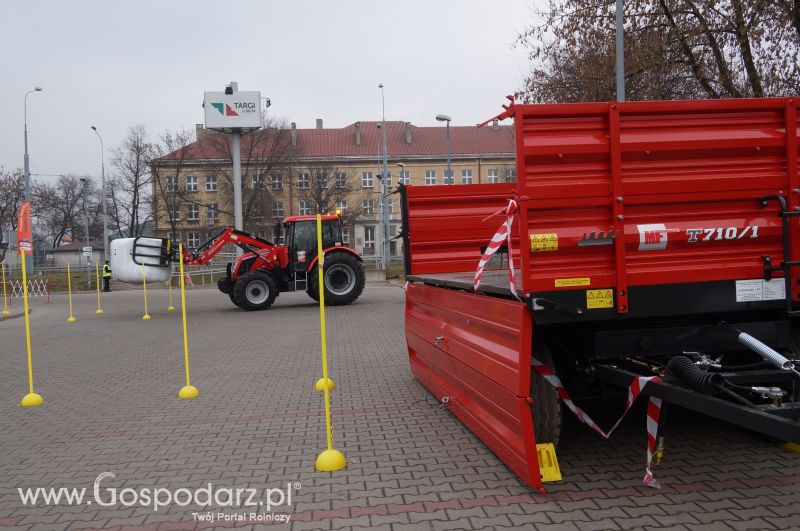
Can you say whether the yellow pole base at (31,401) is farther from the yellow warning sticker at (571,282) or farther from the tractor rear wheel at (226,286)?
the tractor rear wheel at (226,286)

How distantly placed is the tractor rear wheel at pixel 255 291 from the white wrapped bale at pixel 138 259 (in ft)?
7.91

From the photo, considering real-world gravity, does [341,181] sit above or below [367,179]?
below

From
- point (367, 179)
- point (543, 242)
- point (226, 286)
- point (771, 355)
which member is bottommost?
point (226, 286)

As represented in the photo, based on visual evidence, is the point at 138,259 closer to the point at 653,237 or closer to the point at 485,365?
the point at 485,365

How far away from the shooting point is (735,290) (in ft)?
13.5

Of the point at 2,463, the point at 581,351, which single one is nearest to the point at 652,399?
the point at 581,351

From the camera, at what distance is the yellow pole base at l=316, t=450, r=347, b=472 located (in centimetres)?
487

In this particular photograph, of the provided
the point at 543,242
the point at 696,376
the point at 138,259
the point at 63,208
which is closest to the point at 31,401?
the point at 543,242

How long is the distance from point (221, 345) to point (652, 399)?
971 centimetres

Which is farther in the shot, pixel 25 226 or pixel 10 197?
pixel 10 197

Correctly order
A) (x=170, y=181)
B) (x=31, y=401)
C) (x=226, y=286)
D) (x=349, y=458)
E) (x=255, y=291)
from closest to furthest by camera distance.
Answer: (x=349, y=458) → (x=31, y=401) → (x=255, y=291) → (x=226, y=286) → (x=170, y=181)

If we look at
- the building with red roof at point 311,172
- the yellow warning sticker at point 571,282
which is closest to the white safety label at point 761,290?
the yellow warning sticker at point 571,282

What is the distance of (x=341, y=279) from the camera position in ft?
67.7

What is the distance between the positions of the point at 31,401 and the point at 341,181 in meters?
48.3
